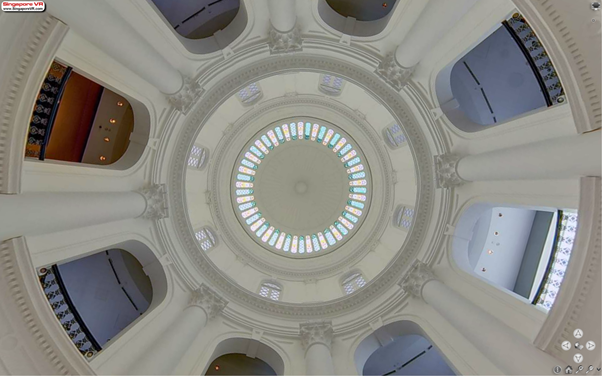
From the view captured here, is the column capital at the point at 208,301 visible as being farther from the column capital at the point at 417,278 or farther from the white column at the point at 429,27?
the white column at the point at 429,27

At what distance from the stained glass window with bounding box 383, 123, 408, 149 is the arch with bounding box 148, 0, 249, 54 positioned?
8.78m

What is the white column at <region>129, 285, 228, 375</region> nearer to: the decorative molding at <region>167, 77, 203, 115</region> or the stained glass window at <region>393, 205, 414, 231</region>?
the decorative molding at <region>167, 77, 203, 115</region>

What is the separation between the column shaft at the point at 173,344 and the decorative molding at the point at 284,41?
1028 cm

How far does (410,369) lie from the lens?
53.5 ft

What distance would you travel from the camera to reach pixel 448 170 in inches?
523

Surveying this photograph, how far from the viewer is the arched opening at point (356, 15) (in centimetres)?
1382

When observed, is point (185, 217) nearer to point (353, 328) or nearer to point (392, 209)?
point (353, 328)

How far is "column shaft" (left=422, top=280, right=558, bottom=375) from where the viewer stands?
29.8 feet

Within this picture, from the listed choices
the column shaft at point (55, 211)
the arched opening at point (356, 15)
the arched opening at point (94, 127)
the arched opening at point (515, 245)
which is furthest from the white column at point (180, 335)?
the arched opening at point (356, 15)

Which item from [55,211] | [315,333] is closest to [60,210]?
[55,211]

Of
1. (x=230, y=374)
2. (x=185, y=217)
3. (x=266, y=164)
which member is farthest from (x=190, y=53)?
(x=230, y=374)

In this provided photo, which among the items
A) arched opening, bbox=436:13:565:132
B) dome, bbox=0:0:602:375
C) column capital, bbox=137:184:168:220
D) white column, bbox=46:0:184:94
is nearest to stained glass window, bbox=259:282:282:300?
dome, bbox=0:0:602:375

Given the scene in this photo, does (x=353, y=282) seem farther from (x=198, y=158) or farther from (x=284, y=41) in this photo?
(x=284, y=41)

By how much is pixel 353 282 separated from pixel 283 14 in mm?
12999
